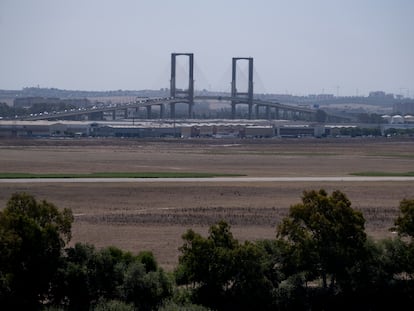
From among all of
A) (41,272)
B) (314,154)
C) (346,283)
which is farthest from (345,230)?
(314,154)

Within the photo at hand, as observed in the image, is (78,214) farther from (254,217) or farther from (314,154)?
(314,154)

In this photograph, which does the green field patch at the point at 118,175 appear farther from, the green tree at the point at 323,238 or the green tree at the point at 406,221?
the green tree at the point at 323,238

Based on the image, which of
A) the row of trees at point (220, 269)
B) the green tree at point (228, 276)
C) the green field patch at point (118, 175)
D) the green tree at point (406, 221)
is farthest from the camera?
the green field patch at point (118, 175)

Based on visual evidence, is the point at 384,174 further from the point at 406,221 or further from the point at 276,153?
the point at 406,221

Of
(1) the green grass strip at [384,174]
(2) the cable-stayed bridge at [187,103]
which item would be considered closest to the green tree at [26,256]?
(1) the green grass strip at [384,174]

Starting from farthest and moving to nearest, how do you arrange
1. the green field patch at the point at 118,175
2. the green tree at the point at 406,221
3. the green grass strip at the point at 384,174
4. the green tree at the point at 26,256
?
the green grass strip at the point at 384,174 → the green field patch at the point at 118,175 → the green tree at the point at 406,221 → the green tree at the point at 26,256

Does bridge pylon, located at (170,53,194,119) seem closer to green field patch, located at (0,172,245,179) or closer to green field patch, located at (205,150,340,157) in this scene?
green field patch, located at (205,150,340,157)

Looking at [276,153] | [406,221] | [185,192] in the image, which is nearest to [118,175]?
[185,192]
